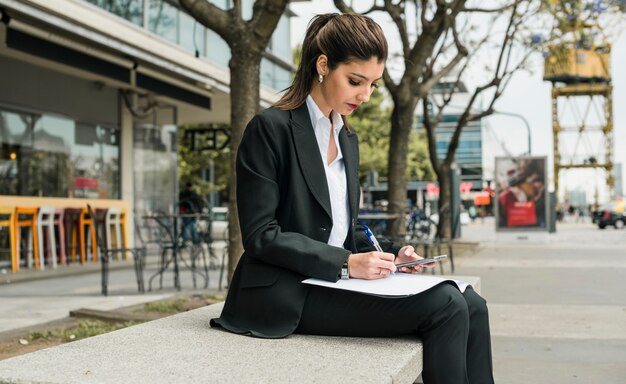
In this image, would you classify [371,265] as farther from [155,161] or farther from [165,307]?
[155,161]

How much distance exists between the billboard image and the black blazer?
20.4 meters

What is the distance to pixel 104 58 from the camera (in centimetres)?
1277

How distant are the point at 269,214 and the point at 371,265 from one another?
39 centimetres

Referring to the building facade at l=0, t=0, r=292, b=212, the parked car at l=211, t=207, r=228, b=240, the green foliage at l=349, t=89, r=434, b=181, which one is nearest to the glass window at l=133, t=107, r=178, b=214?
the building facade at l=0, t=0, r=292, b=212

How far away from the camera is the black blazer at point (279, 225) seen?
2.63 meters

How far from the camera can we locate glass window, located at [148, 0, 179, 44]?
47.9 ft

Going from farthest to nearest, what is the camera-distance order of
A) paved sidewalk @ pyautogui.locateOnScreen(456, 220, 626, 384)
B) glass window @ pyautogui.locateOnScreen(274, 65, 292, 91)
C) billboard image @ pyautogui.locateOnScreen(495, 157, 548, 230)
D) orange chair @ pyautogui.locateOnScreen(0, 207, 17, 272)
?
billboard image @ pyautogui.locateOnScreen(495, 157, 548, 230) < glass window @ pyautogui.locateOnScreen(274, 65, 292, 91) < orange chair @ pyautogui.locateOnScreen(0, 207, 17, 272) < paved sidewalk @ pyautogui.locateOnScreen(456, 220, 626, 384)

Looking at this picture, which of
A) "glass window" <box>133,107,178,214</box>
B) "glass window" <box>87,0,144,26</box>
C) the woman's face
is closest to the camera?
the woman's face

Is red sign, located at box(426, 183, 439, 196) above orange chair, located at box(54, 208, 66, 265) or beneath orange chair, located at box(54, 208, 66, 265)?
above

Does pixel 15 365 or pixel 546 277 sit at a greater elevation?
pixel 15 365

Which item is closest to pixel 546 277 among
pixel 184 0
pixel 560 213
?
pixel 184 0

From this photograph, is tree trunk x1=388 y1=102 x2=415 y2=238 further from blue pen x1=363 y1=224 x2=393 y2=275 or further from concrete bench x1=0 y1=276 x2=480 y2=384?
concrete bench x1=0 y1=276 x2=480 y2=384

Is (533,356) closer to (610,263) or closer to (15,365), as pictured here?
(15,365)

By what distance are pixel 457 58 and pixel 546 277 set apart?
569 centimetres
